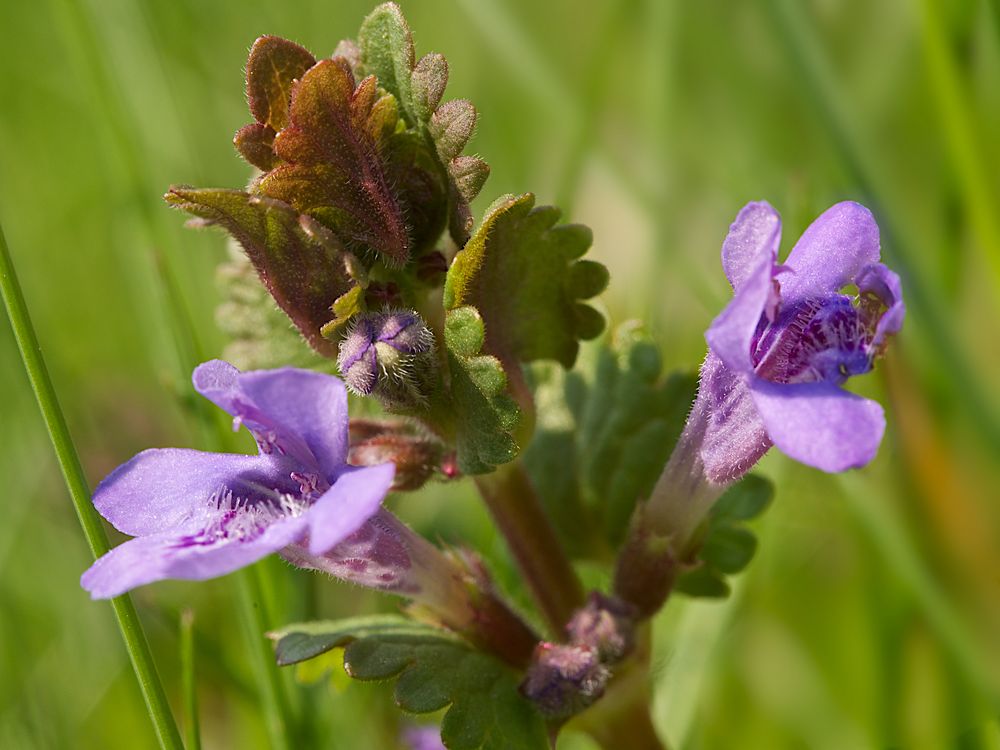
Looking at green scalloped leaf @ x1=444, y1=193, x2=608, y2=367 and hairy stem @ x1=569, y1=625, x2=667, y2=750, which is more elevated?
green scalloped leaf @ x1=444, y1=193, x2=608, y2=367

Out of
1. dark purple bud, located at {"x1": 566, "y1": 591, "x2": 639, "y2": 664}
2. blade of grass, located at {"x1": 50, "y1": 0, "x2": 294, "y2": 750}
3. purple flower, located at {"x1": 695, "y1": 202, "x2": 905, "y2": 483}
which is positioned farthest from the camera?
blade of grass, located at {"x1": 50, "y1": 0, "x2": 294, "y2": 750}

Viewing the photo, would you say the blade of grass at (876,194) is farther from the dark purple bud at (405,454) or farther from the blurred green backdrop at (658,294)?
the dark purple bud at (405,454)

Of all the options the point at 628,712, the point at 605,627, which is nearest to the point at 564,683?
the point at 605,627

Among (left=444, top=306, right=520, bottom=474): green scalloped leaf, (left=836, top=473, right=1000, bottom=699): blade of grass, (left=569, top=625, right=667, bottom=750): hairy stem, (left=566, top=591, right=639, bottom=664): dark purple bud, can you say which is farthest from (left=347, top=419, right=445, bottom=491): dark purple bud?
(left=836, top=473, right=1000, bottom=699): blade of grass

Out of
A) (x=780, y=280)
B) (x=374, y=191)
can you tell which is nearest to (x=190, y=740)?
(x=374, y=191)

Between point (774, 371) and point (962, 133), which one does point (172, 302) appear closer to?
point (774, 371)

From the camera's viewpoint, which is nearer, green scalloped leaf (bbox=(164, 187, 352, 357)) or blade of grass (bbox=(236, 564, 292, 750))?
green scalloped leaf (bbox=(164, 187, 352, 357))

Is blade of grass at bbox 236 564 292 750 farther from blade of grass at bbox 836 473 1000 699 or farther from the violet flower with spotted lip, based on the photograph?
blade of grass at bbox 836 473 1000 699

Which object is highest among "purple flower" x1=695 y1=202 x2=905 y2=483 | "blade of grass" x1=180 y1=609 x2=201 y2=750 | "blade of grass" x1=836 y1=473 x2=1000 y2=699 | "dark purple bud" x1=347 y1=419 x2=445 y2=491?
"purple flower" x1=695 y1=202 x2=905 y2=483
